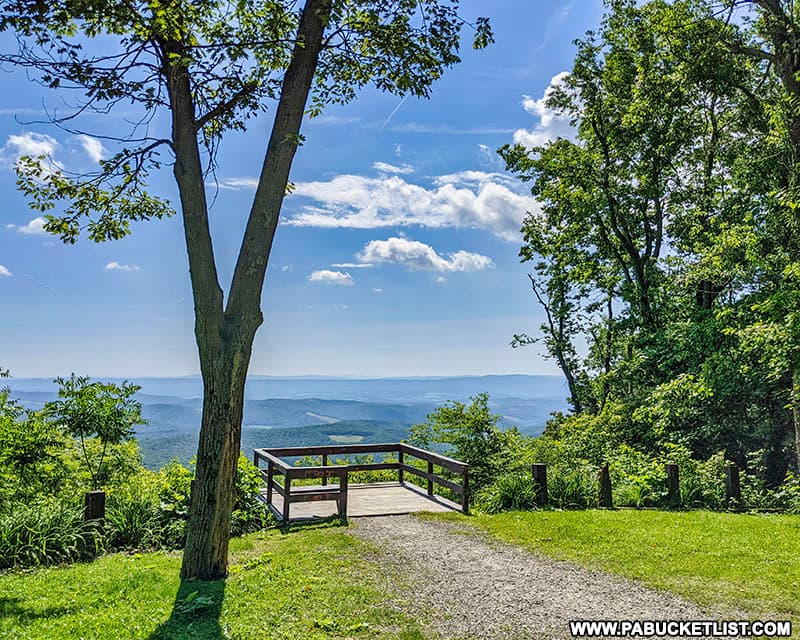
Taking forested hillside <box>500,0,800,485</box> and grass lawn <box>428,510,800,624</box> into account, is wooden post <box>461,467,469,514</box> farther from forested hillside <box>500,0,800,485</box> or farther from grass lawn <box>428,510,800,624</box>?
Result: forested hillside <box>500,0,800,485</box>

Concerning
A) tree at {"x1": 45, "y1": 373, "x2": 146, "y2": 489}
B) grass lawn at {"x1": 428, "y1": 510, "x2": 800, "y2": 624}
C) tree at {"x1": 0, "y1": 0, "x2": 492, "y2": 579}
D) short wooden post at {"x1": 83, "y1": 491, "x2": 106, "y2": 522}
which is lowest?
grass lawn at {"x1": 428, "y1": 510, "x2": 800, "y2": 624}

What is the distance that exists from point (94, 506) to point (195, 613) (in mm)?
3351

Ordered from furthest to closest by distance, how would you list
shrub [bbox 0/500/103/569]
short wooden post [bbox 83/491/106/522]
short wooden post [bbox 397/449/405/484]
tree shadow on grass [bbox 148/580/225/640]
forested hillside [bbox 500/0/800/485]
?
forested hillside [bbox 500/0/800/485]
short wooden post [bbox 397/449/405/484]
short wooden post [bbox 83/491/106/522]
shrub [bbox 0/500/103/569]
tree shadow on grass [bbox 148/580/225/640]

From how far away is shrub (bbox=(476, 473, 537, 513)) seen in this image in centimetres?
956

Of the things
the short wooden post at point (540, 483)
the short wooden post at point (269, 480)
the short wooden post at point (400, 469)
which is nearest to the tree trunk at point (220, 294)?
the short wooden post at point (269, 480)

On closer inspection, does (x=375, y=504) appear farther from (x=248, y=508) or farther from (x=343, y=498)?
(x=248, y=508)

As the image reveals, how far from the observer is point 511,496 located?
9.69m

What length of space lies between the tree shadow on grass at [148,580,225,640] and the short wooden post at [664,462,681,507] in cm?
790

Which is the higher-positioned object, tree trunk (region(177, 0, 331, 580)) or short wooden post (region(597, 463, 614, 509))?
tree trunk (region(177, 0, 331, 580))

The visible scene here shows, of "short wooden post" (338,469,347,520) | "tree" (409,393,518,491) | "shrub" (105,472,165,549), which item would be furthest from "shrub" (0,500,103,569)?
"tree" (409,393,518,491)

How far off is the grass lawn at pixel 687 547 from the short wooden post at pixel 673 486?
488 mm

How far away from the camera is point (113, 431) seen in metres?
8.84

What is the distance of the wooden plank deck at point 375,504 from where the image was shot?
9133 mm

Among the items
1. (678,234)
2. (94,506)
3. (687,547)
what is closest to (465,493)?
(687,547)
